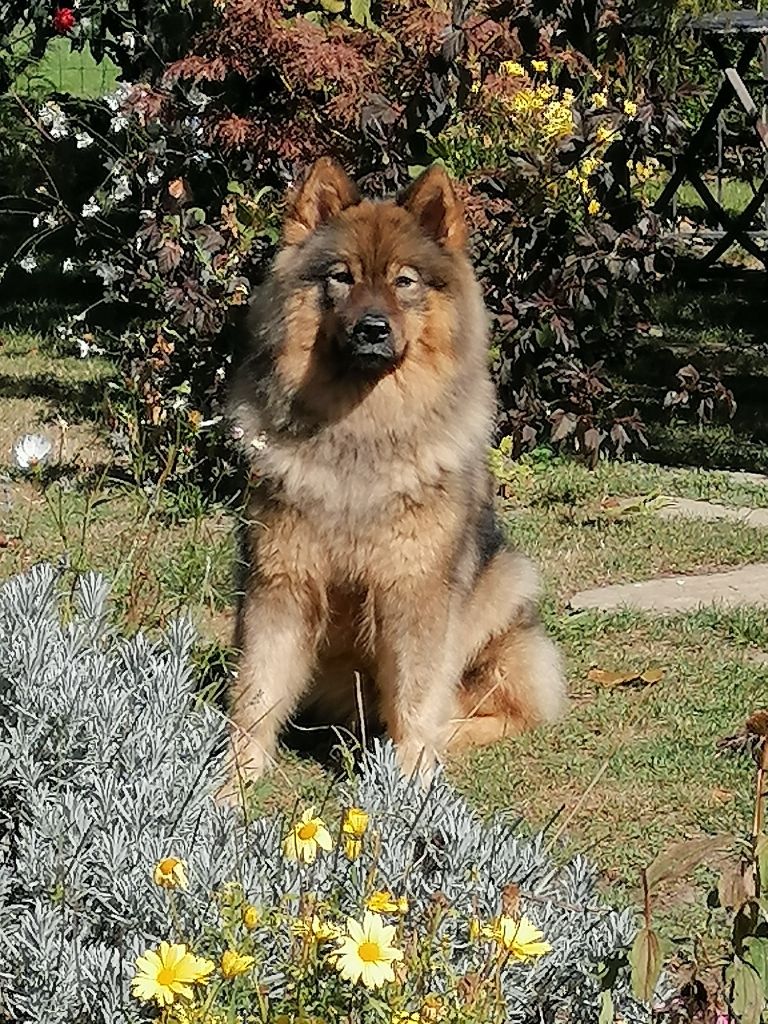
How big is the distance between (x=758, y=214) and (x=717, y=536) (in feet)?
24.3

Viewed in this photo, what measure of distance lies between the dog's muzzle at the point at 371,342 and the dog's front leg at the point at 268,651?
2.25ft

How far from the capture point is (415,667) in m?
4.51

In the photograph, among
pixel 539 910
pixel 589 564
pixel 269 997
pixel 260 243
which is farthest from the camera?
pixel 260 243

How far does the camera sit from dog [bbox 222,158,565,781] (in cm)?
441

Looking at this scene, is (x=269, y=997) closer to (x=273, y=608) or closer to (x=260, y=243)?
(x=273, y=608)

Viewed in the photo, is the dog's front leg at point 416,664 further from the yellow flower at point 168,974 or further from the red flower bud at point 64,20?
the red flower bud at point 64,20

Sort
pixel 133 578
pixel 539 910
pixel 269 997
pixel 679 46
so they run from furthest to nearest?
pixel 679 46 < pixel 133 578 < pixel 539 910 < pixel 269 997

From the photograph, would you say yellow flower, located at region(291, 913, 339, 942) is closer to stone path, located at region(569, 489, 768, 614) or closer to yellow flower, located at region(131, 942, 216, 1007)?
yellow flower, located at region(131, 942, 216, 1007)

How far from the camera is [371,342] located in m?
4.28

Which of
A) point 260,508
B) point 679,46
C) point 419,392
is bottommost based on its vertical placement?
point 260,508

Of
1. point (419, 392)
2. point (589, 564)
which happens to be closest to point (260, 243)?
point (589, 564)

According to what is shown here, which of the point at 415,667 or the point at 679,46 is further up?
the point at 679,46

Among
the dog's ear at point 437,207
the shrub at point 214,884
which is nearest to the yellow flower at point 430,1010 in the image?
the shrub at point 214,884

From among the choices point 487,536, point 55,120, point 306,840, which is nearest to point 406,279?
point 487,536
